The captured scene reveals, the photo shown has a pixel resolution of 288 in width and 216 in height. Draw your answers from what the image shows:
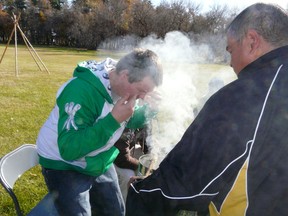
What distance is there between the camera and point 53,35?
5644cm

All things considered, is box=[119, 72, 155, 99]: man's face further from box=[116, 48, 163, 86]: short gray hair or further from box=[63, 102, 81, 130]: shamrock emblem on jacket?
box=[63, 102, 81, 130]: shamrock emblem on jacket

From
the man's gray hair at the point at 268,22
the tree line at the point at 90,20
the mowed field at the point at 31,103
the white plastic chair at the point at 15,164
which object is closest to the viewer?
the man's gray hair at the point at 268,22

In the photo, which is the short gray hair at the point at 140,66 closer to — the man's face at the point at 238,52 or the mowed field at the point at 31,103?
the man's face at the point at 238,52

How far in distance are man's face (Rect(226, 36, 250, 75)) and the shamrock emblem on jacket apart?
2.96ft

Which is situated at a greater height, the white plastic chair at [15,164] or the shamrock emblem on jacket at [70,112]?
the shamrock emblem on jacket at [70,112]

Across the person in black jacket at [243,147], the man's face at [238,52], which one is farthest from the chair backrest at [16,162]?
the man's face at [238,52]

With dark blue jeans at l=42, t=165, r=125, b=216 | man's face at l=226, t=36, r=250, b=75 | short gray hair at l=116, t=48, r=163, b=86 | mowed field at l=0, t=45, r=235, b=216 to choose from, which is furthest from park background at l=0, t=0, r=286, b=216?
dark blue jeans at l=42, t=165, r=125, b=216

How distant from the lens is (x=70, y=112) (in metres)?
1.83

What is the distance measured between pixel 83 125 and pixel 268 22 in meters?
1.10

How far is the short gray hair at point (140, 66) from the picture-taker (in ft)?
6.42

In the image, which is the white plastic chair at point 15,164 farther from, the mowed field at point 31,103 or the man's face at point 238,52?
the man's face at point 238,52

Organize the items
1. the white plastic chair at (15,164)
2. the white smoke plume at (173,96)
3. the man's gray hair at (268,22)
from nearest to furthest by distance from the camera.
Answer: the man's gray hair at (268,22) → the white plastic chair at (15,164) → the white smoke plume at (173,96)

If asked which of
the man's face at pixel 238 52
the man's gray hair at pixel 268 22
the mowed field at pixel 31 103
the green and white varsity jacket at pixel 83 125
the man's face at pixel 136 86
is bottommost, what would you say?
the mowed field at pixel 31 103

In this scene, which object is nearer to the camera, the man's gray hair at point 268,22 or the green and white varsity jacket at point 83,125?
the man's gray hair at point 268,22
